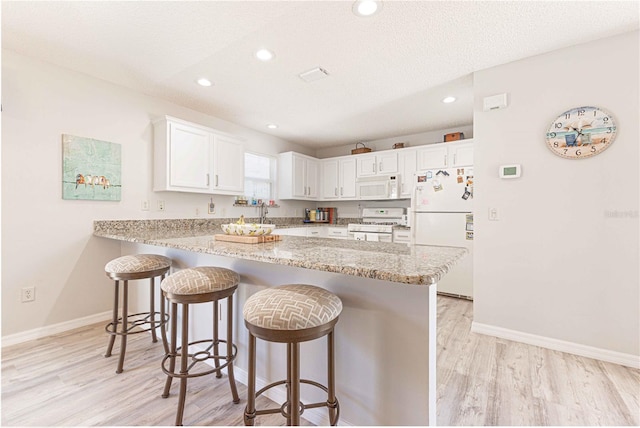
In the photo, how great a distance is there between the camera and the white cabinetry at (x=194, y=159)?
303 centimetres

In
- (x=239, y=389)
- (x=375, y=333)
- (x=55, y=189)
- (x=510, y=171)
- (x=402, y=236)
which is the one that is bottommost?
(x=239, y=389)

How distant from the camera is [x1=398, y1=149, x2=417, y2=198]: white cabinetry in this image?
169 inches

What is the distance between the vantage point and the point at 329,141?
16.6ft

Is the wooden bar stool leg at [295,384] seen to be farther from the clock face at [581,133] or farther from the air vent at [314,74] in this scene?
the clock face at [581,133]

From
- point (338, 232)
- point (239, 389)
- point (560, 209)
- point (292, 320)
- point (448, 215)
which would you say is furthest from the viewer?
point (338, 232)

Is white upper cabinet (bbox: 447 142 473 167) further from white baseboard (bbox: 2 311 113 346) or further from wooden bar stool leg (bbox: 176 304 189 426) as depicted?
white baseboard (bbox: 2 311 113 346)

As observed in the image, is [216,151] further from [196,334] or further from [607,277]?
[607,277]

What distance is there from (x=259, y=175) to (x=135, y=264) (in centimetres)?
274

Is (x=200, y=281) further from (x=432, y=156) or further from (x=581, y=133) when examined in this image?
(x=432, y=156)

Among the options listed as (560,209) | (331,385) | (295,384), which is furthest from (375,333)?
(560,209)

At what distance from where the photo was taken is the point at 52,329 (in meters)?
2.48

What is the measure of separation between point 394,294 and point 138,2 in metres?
2.21

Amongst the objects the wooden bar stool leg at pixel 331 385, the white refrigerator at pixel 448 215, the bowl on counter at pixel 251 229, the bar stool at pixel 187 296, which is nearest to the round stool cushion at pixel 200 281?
the bar stool at pixel 187 296

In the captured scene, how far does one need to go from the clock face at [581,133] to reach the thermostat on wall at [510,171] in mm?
261
